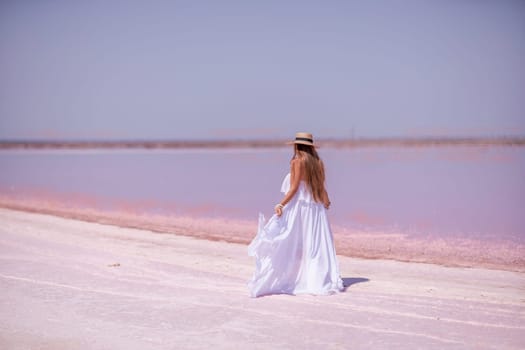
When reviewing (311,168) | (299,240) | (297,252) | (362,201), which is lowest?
(297,252)

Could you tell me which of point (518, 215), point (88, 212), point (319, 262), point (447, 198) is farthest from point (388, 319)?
point (447, 198)

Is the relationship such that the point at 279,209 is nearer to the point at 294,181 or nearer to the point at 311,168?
the point at 294,181

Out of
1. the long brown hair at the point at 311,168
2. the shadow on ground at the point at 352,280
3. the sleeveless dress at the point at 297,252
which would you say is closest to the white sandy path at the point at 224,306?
the shadow on ground at the point at 352,280

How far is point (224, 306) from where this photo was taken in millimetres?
6273

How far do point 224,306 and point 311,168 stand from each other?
5.59 ft

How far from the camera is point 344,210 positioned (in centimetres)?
1612

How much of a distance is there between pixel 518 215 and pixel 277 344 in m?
11.4

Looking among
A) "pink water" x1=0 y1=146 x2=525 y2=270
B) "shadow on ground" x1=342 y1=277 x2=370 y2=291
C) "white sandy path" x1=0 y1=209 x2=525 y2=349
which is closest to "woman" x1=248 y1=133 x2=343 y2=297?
"white sandy path" x1=0 y1=209 x2=525 y2=349

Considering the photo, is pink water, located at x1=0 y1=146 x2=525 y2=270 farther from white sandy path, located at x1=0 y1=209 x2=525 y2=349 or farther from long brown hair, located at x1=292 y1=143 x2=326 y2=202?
long brown hair, located at x1=292 y1=143 x2=326 y2=202

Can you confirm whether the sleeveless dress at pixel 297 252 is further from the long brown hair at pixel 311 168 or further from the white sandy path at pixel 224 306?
the white sandy path at pixel 224 306

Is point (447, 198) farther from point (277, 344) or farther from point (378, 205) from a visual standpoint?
point (277, 344)

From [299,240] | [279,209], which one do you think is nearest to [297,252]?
[299,240]

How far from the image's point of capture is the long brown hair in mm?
6789

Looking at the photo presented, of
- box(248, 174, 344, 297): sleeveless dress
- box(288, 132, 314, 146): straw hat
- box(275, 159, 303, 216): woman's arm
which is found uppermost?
box(288, 132, 314, 146): straw hat
